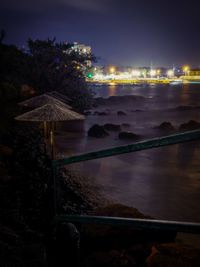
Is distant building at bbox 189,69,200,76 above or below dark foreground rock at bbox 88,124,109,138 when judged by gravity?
above

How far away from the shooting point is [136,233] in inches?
206

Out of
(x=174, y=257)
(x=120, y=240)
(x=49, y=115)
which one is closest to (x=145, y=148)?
(x=174, y=257)

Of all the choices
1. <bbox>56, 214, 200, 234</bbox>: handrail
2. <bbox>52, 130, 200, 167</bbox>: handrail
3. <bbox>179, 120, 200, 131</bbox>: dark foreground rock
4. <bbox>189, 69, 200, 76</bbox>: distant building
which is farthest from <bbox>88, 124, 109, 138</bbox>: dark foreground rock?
<bbox>189, 69, 200, 76</bbox>: distant building

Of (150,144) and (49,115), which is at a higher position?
(150,144)

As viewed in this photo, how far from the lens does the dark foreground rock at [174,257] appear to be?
12.4 ft

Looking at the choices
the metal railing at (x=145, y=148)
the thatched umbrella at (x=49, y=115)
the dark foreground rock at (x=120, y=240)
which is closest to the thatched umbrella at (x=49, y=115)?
the thatched umbrella at (x=49, y=115)

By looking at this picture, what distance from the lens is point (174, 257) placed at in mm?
3924

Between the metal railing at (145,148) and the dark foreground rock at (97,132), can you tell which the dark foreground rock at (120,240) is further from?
the dark foreground rock at (97,132)

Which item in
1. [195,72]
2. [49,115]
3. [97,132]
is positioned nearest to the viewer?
[49,115]

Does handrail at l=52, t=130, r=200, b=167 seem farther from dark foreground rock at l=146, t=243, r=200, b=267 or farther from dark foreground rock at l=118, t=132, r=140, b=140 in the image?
dark foreground rock at l=118, t=132, r=140, b=140

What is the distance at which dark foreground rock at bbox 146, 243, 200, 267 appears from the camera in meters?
3.77

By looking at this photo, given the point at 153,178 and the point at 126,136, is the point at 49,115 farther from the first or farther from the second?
the point at 126,136

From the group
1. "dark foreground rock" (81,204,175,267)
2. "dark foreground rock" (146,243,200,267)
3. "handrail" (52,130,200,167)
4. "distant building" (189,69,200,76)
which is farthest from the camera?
"distant building" (189,69,200,76)

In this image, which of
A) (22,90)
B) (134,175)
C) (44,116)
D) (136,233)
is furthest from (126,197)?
(22,90)
